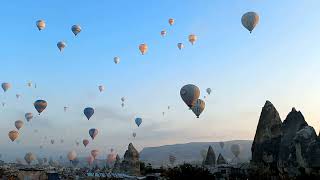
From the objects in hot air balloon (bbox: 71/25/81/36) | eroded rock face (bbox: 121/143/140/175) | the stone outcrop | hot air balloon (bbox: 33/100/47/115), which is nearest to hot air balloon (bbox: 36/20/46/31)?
hot air balloon (bbox: 71/25/81/36)

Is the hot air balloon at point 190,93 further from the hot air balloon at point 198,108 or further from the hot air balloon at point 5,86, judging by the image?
the hot air balloon at point 5,86

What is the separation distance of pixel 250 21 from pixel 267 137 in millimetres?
30734

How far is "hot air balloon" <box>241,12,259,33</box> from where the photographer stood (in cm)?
5134

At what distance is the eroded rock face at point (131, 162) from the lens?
81213 mm

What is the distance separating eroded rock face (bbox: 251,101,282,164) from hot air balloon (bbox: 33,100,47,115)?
36024mm

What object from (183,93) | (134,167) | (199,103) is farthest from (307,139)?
(134,167)

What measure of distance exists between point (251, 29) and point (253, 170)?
1023 inches

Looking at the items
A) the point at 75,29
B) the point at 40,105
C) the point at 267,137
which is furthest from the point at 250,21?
the point at 40,105

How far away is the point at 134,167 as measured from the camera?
82375mm

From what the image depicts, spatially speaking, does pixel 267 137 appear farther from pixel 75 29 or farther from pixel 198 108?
pixel 75 29

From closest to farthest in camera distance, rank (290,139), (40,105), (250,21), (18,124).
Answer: (250,21)
(40,105)
(290,139)
(18,124)

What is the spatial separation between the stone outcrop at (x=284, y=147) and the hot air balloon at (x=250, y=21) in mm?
20618

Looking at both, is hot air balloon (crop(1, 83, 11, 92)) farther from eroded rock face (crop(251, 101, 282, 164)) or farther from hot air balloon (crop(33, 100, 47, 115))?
eroded rock face (crop(251, 101, 282, 164))

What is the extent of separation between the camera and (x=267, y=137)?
76.4m
